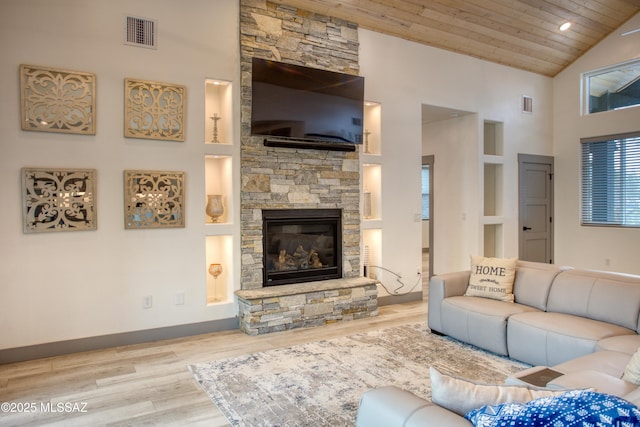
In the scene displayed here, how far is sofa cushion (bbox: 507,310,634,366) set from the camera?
3.13 metres

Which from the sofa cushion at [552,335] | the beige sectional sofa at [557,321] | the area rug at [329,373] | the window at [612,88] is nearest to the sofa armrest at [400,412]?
the beige sectional sofa at [557,321]

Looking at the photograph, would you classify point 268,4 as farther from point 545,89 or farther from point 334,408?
point 545,89

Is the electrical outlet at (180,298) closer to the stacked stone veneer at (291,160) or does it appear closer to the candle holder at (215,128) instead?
the stacked stone veneer at (291,160)

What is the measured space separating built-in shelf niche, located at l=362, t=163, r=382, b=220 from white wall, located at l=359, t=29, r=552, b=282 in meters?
0.08

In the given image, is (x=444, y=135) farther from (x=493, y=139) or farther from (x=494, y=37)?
(x=494, y=37)

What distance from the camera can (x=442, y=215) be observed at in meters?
7.20

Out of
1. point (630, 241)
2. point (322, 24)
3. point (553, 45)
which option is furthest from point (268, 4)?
point (630, 241)

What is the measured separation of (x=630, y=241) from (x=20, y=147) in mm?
7873

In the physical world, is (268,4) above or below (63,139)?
above

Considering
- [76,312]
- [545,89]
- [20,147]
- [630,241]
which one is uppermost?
[545,89]

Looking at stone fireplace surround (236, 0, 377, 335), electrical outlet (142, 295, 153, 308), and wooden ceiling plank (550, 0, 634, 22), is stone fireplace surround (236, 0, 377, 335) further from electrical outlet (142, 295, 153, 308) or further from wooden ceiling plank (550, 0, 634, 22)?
wooden ceiling plank (550, 0, 634, 22)

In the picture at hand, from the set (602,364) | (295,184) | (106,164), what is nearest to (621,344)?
(602,364)

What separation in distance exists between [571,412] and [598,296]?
2931 mm

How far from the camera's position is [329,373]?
3.39m
